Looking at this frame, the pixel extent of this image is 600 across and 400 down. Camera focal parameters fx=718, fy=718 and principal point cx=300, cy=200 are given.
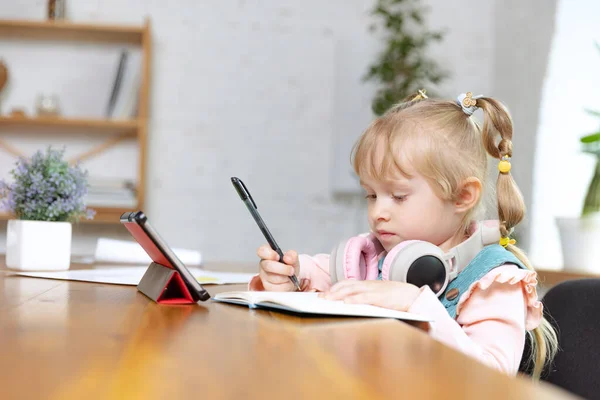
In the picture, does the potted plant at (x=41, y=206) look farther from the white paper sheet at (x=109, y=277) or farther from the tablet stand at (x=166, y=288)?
the tablet stand at (x=166, y=288)

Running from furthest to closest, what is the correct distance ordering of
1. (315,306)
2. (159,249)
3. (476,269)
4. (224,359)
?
(476,269) < (159,249) < (315,306) < (224,359)

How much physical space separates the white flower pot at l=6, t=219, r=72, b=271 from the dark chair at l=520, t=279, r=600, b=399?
2.85 ft

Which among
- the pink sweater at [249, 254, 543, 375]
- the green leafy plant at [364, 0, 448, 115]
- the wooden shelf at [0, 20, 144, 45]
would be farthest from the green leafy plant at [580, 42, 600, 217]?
the wooden shelf at [0, 20, 144, 45]

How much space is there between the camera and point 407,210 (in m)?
1.15

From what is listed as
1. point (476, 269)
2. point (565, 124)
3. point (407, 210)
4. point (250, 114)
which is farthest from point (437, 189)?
point (250, 114)

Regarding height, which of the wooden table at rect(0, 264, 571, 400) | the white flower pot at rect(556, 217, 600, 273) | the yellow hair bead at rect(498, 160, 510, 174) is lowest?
the white flower pot at rect(556, 217, 600, 273)

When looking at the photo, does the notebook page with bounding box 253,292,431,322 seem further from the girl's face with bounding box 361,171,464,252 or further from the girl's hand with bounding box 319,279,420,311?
the girl's face with bounding box 361,171,464,252

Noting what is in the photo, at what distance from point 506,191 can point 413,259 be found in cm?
27

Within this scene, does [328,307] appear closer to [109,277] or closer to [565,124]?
[109,277]

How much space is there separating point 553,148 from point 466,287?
7.46ft

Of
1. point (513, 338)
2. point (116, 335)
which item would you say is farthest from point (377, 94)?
point (116, 335)

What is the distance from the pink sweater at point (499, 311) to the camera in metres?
0.87

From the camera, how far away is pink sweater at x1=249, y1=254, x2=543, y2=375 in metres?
0.87

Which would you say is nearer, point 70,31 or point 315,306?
point 315,306
